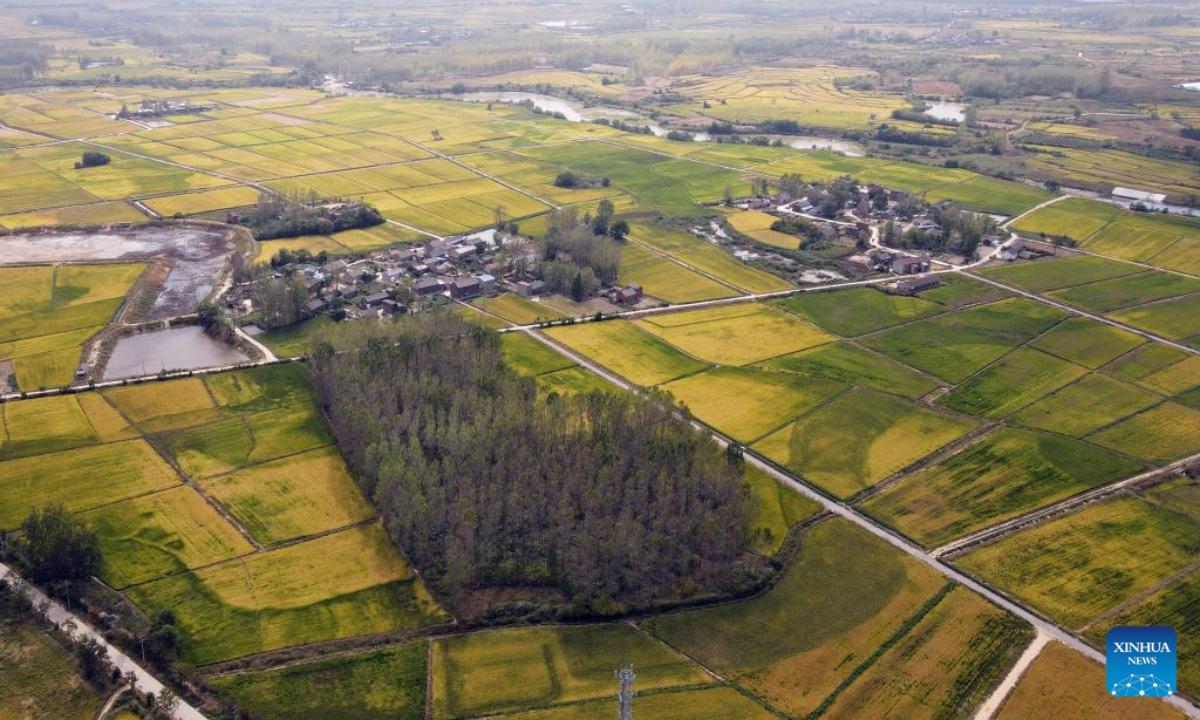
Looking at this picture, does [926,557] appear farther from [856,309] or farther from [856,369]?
[856,309]

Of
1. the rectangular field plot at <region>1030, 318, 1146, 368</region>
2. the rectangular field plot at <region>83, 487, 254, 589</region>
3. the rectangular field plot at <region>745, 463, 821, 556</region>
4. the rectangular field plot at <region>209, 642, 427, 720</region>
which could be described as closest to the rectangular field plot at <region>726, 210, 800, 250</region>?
the rectangular field plot at <region>1030, 318, 1146, 368</region>

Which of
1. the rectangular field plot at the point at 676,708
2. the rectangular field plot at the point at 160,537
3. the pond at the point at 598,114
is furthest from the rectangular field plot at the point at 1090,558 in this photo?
the pond at the point at 598,114

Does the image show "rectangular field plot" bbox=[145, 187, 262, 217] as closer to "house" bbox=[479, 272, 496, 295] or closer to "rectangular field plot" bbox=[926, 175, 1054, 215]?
"house" bbox=[479, 272, 496, 295]

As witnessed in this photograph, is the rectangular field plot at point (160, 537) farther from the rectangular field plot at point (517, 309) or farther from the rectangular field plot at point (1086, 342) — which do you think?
the rectangular field plot at point (1086, 342)

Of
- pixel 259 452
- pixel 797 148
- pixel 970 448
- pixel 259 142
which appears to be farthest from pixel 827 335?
pixel 259 142

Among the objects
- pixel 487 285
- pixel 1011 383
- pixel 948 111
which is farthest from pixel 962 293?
pixel 948 111

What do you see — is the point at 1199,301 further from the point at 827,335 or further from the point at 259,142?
the point at 259,142
